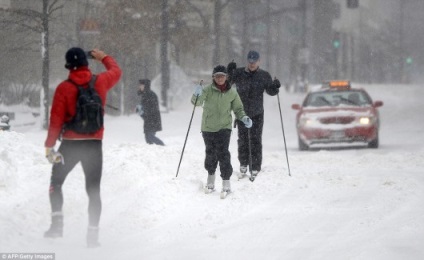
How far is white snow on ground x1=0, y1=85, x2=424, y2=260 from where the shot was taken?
766 centimetres

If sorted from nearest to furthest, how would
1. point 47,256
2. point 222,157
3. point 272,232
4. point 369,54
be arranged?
point 47,256 < point 272,232 < point 222,157 < point 369,54

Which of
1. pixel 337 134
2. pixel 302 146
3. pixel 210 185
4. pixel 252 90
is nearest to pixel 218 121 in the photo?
pixel 210 185

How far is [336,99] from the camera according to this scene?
20.9 metres

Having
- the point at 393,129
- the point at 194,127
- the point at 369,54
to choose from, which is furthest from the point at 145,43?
the point at 369,54

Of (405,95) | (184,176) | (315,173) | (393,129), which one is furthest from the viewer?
(405,95)

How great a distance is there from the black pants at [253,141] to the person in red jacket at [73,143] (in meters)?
4.66

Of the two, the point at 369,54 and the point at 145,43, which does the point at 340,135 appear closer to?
the point at 145,43

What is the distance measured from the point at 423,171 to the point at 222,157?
14.9 feet

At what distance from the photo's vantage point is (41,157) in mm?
12031

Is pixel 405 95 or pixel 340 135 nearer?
pixel 340 135

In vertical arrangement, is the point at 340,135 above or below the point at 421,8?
below

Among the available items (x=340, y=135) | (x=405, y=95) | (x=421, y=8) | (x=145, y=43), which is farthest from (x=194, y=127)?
(x=421, y=8)

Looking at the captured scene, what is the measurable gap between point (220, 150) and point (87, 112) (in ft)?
11.3


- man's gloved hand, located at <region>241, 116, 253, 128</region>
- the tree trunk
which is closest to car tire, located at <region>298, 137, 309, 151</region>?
the tree trunk
